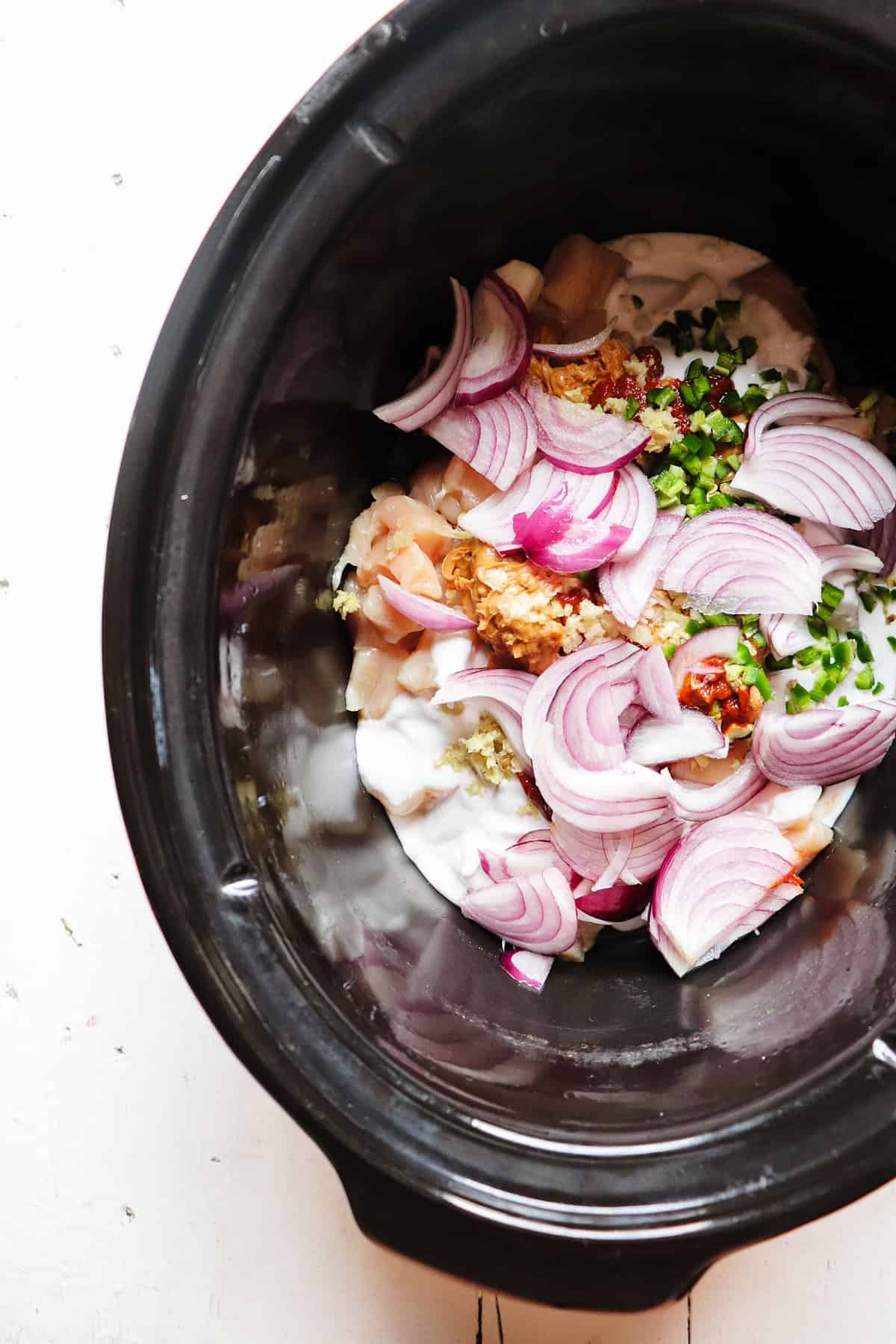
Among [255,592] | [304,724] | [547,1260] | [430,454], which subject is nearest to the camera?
[547,1260]

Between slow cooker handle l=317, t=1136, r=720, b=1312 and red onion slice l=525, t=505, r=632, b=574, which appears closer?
slow cooker handle l=317, t=1136, r=720, b=1312

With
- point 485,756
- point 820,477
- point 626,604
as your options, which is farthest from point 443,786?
point 820,477

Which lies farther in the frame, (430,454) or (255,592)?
(430,454)

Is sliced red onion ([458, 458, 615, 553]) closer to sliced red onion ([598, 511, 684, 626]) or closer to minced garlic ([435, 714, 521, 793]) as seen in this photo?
sliced red onion ([598, 511, 684, 626])

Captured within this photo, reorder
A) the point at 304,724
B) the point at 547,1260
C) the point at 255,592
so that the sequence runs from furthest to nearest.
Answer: the point at 304,724 → the point at 255,592 → the point at 547,1260

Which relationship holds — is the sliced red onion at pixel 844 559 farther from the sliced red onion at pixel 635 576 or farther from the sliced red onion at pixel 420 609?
the sliced red onion at pixel 420 609

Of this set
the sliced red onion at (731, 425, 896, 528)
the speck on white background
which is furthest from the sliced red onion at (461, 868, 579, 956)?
the sliced red onion at (731, 425, 896, 528)

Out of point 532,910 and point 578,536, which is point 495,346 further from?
point 532,910
